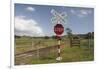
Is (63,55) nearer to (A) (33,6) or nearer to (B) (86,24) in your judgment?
(B) (86,24)

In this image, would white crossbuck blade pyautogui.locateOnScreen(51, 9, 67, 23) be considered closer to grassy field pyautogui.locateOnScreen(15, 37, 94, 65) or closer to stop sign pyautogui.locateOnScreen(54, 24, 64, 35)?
stop sign pyautogui.locateOnScreen(54, 24, 64, 35)

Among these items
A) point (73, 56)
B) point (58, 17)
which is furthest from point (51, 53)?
point (58, 17)

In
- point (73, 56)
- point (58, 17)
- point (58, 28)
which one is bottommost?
point (73, 56)

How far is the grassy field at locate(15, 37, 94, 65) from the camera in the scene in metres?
2.26

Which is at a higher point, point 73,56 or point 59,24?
point 59,24

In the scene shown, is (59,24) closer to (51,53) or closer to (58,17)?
(58,17)

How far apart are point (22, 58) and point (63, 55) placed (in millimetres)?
475

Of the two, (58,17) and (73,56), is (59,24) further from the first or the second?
(73,56)

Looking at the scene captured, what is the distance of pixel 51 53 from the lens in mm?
2367

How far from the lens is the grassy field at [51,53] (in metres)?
2.26

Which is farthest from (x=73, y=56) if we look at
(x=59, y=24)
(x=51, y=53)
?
(x=59, y=24)

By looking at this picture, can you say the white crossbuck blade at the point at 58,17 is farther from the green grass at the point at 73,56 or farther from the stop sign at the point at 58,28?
the green grass at the point at 73,56

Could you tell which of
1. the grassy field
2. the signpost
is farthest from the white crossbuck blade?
the grassy field
